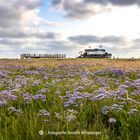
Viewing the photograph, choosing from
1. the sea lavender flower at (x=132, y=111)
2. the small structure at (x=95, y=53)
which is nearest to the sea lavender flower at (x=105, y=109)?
the sea lavender flower at (x=132, y=111)

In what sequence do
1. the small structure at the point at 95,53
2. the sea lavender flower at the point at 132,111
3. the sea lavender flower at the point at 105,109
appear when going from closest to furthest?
the sea lavender flower at the point at 132,111, the sea lavender flower at the point at 105,109, the small structure at the point at 95,53

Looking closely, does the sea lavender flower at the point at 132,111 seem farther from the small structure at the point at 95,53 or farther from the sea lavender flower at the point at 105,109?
the small structure at the point at 95,53

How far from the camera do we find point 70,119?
241 inches

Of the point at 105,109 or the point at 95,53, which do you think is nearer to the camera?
the point at 105,109

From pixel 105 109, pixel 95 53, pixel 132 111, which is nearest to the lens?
pixel 132 111

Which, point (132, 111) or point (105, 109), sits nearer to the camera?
point (132, 111)

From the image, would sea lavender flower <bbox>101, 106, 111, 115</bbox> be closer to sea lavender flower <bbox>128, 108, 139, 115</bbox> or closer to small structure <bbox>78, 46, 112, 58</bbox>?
sea lavender flower <bbox>128, 108, 139, 115</bbox>

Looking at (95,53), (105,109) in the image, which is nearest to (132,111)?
(105,109)

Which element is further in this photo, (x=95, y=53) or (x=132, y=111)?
(x=95, y=53)

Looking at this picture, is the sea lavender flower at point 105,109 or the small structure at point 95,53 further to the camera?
the small structure at point 95,53

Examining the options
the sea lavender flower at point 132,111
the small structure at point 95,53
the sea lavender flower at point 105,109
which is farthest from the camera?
the small structure at point 95,53

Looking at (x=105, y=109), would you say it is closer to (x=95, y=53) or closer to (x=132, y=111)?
(x=132, y=111)

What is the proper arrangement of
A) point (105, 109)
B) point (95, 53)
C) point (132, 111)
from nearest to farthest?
1. point (132, 111)
2. point (105, 109)
3. point (95, 53)

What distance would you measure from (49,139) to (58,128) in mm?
296
